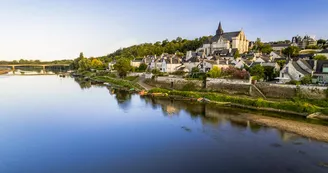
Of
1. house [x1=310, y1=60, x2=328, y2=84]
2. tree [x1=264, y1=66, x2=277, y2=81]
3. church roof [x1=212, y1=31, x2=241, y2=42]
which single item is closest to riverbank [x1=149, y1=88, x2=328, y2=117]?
house [x1=310, y1=60, x2=328, y2=84]

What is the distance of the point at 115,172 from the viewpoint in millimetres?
9883

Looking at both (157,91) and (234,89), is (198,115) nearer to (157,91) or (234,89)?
(234,89)

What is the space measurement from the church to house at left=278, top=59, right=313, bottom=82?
24.5 m

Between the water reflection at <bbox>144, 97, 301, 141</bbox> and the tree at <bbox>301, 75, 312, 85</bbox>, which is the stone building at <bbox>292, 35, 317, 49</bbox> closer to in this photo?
the tree at <bbox>301, 75, 312, 85</bbox>

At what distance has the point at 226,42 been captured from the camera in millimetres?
49469

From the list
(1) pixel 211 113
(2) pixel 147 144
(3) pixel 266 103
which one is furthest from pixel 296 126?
(2) pixel 147 144

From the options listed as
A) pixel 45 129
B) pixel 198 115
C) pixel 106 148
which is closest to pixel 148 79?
pixel 198 115

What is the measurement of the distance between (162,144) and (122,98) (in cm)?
1507

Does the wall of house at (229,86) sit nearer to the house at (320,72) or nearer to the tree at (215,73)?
the tree at (215,73)

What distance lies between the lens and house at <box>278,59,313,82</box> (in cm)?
2274

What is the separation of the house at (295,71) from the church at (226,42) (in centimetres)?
2447

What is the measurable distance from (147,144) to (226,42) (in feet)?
134

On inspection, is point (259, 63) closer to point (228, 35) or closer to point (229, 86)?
point (229, 86)

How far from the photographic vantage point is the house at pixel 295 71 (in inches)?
895
